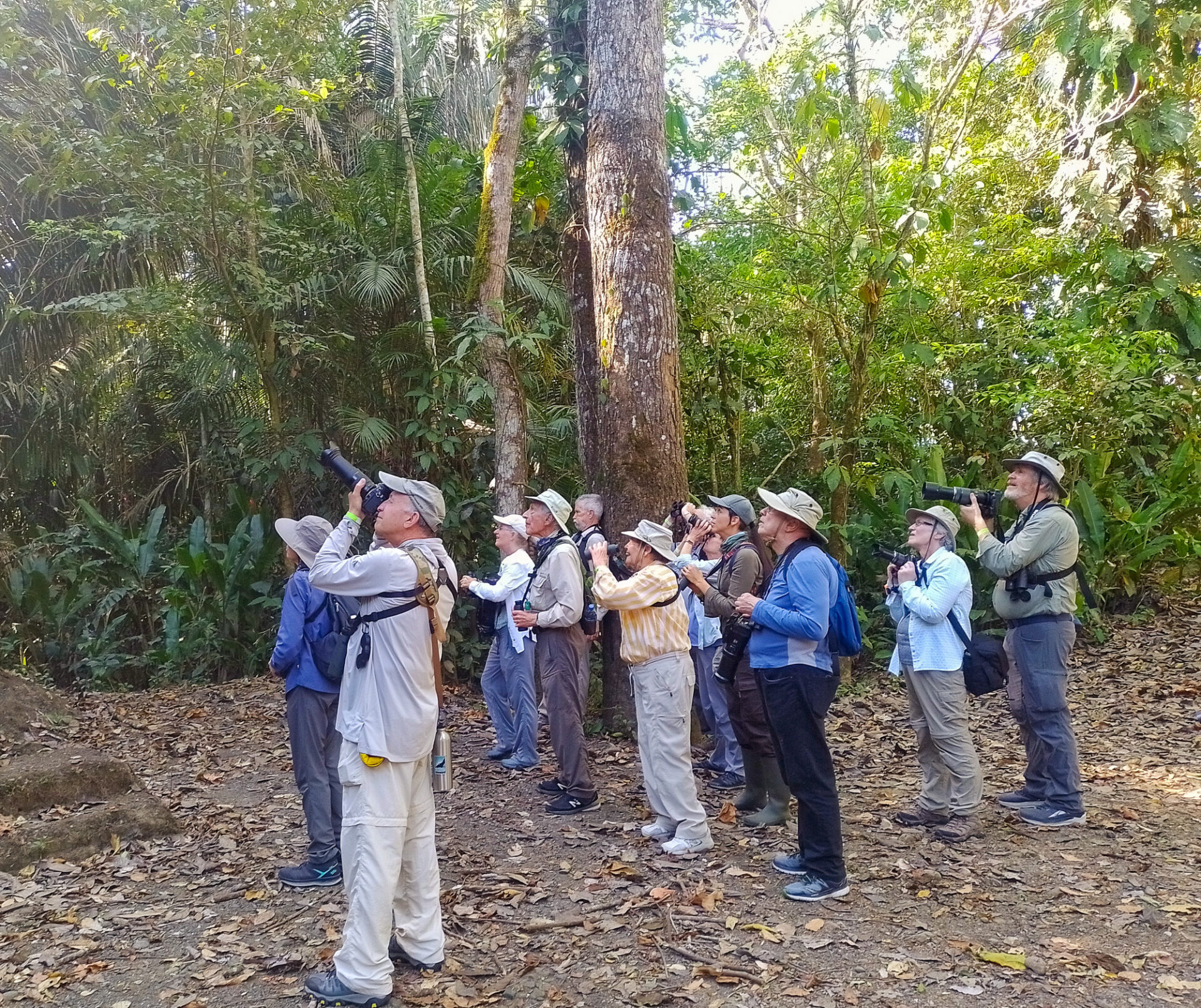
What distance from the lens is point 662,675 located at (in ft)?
17.0

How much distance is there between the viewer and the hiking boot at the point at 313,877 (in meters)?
4.99

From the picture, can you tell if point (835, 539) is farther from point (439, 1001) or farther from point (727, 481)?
point (439, 1001)

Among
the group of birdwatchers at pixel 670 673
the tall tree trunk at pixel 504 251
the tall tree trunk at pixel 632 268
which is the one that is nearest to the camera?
the group of birdwatchers at pixel 670 673

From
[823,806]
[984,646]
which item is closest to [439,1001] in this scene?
[823,806]

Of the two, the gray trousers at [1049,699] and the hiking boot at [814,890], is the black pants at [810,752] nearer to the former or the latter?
the hiking boot at [814,890]

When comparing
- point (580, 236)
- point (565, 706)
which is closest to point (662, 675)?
point (565, 706)

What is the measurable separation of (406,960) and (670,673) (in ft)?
6.47

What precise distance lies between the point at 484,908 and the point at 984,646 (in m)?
3.18

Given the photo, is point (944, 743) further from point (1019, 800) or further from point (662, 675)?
point (662, 675)

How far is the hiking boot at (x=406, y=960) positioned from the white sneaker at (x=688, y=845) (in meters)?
1.59

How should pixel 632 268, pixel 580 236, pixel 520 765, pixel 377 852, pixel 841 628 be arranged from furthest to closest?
1. pixel 580 236
2. pixel 632 268
3. pixel 520 765
4. pixel 841 628
5. pixel 377 852

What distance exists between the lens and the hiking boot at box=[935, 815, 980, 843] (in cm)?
541

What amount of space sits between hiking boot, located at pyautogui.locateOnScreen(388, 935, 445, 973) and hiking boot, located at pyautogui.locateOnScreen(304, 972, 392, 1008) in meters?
0.25

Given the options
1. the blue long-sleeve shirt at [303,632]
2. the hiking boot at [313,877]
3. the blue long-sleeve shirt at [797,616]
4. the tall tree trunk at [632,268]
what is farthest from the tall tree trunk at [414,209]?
the blue long-sleeve shirt at [797,616]
